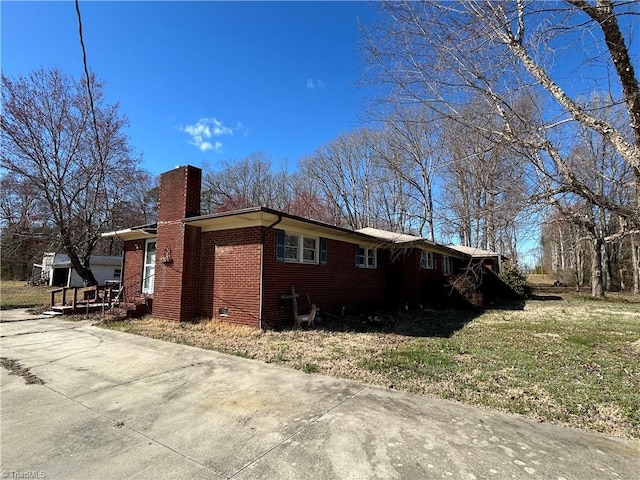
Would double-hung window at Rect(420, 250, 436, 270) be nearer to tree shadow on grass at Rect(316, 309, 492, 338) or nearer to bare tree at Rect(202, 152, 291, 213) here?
tree shadow on grass at Rect(316, 309, 492, 338)

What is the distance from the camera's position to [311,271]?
410 inches

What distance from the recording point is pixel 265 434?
333 centimetres

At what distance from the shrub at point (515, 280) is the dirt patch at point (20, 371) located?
74.9ft

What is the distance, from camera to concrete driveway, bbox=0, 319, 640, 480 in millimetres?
2750


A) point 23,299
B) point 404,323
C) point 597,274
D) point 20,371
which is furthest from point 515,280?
point 23,299

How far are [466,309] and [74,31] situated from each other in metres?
15.6

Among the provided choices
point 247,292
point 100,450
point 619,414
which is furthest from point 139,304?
point 619,414

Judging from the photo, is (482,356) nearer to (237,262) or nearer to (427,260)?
(237,262)

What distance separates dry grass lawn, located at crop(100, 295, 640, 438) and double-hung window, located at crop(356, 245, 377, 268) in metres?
2.68

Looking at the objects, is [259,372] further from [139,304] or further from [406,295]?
[406,295]

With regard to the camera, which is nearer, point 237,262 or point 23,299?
point 237,262

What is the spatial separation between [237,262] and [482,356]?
6.21m

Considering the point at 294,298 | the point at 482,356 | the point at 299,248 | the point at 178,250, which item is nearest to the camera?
→ the point at 482,356

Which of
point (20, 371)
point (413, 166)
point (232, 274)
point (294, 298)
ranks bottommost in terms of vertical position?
point (20, 371)
